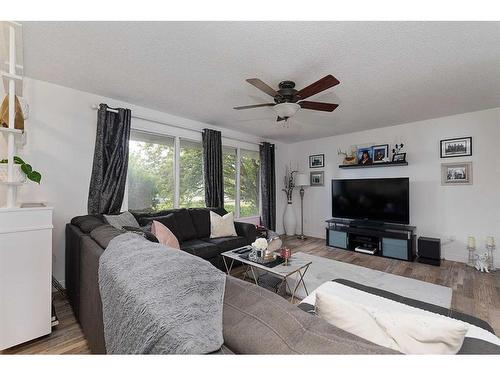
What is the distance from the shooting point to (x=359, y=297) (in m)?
1.32

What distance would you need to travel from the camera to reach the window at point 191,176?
3.81m

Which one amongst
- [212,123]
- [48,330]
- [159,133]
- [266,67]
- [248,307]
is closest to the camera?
[248,307]

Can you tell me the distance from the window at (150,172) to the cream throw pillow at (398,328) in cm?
316

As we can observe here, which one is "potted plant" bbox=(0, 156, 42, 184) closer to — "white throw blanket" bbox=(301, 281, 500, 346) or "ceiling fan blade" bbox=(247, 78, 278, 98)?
"ceiling fan blade" bbox=(247, 78, 278, 98)

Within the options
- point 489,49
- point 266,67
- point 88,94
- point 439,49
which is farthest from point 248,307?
point 88,94

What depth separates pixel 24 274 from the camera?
162 centimetres

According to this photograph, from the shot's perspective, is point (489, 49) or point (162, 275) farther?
point (489, 49)

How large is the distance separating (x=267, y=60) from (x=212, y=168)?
2.27 metres

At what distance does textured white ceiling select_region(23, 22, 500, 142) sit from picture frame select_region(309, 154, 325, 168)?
6.56 feet

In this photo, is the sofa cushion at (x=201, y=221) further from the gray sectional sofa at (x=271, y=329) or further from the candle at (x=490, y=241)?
the candle at (x=490, y=241)

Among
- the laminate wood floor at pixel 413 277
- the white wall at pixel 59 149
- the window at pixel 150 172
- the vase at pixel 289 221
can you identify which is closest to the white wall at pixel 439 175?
the laminate wood floor at pixel 413 277

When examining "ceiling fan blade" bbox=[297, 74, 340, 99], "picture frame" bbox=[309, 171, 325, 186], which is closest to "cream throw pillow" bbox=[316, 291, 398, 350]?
"ceiling fan blade" bbox=[297, 74, 340, 99]

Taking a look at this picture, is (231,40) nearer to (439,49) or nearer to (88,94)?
(439,49)

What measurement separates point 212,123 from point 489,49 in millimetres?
3507
